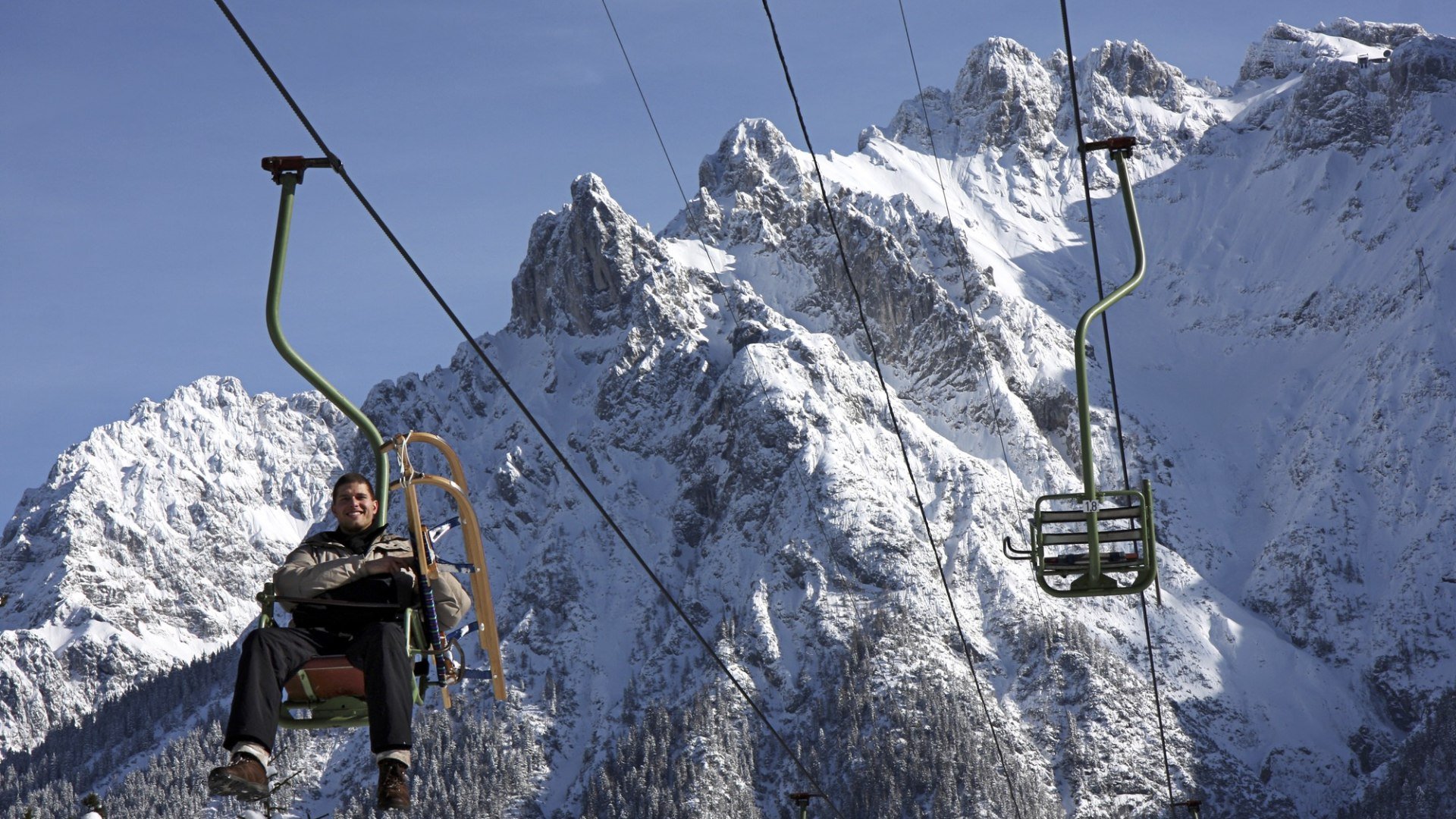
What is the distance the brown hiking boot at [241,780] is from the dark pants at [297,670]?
141 mm

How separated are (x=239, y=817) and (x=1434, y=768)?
190 m

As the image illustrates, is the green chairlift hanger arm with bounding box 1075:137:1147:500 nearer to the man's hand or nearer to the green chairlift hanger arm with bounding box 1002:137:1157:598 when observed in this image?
the green chairlift hanger arm with bounding box 1002:137:1157:598

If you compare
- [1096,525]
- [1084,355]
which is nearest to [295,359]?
[1084,355]

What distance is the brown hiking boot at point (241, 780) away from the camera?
384 inches

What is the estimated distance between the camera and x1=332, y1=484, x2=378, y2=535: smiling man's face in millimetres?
11750

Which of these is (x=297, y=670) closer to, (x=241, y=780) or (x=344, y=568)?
(x=344, y=568)

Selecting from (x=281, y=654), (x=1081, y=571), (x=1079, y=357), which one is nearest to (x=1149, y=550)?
(x=1081, y=571)

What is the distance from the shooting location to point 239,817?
13180 millimetres

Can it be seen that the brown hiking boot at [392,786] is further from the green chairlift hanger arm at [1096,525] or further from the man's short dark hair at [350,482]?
the green chairlift hanger arm at [1096,525]

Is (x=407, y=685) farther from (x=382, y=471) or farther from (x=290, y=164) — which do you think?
(x=290, y=164)

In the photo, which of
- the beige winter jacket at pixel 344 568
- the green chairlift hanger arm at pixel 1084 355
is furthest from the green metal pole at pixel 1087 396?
the beige winter jacket at pixel 344 568

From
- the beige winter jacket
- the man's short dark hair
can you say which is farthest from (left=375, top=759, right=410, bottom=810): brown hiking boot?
the man's short dark hair

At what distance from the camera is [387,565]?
37.5 ft

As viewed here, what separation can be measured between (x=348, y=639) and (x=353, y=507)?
901mm
